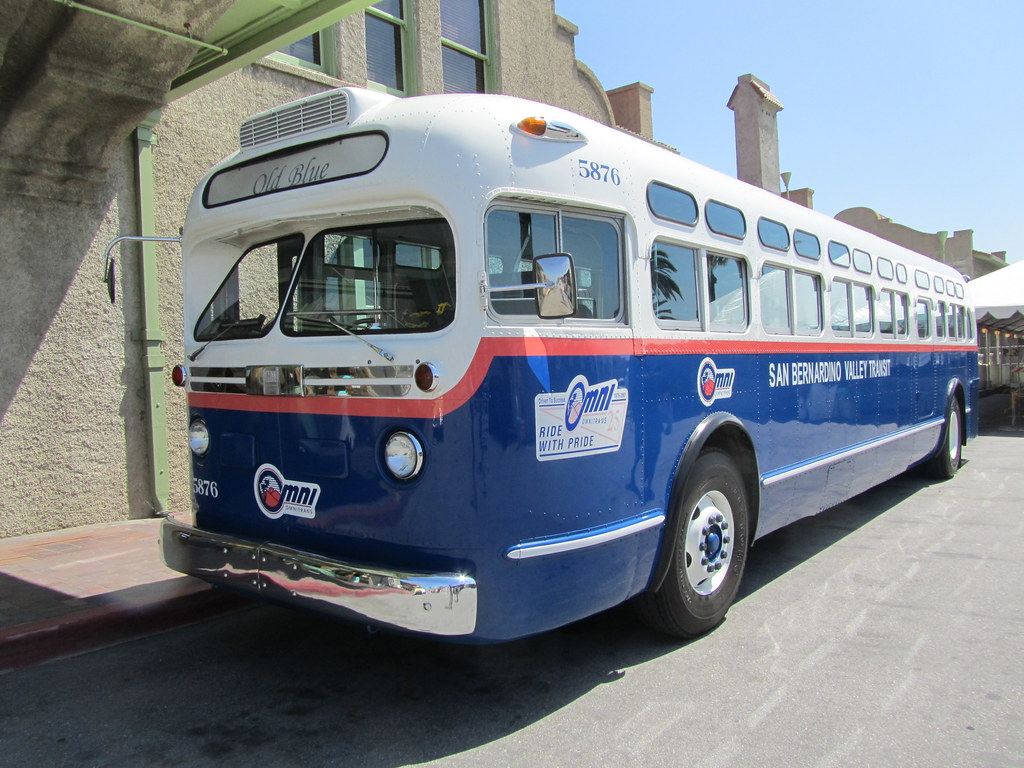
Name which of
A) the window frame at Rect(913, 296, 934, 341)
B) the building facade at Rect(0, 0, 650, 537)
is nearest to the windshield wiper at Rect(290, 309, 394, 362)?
the building facade at Rect(0, 0, 650, 537)

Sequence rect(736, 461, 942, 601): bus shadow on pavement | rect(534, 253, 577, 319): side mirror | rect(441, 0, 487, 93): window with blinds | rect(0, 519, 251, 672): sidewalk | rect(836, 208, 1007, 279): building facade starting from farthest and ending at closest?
rect(836, 208, 1007, 279): building facade → rect(441, 0, 487, 93): window with blinds → rect(736, 461, 942, 601): bus shadow on pavement → rect(0, 519, 251, 672): sidewalk → rect(534, 253, 577, 319): side mirror

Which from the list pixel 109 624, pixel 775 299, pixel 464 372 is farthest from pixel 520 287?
pixel 109 624

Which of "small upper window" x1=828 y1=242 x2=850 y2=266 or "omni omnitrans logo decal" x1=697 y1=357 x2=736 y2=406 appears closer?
"omni omnitrans logo decal" x1=697 y1=357 x2=736 y2=406

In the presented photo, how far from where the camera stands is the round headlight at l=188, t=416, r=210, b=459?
411cm

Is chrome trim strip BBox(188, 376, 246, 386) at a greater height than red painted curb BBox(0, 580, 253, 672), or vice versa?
chrome trim strip BBox(188, 376, 246, 386)

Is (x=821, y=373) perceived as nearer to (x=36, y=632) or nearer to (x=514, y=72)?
(x=36, y=632)

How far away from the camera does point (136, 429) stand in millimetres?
7195

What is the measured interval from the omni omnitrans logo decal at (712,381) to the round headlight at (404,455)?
1804mm

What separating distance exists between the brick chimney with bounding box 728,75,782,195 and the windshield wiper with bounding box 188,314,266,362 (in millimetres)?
15223

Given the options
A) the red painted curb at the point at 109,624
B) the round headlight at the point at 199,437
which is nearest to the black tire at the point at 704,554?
the round headlight at the point at 199,437

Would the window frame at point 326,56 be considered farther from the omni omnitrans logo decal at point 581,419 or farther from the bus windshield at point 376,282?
the omni omnitrans logo decal at point 581,419

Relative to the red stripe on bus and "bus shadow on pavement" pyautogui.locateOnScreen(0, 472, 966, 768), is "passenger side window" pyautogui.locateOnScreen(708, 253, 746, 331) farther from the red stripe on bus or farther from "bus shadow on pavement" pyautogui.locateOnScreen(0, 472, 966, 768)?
"bus shadow on pavement" pyautogui.locateOnScreen(0, 472, 966, 768)

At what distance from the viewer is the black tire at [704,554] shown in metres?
4.17

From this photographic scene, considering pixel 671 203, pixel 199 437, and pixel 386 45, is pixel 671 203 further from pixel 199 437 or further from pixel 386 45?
pixel 386 45
